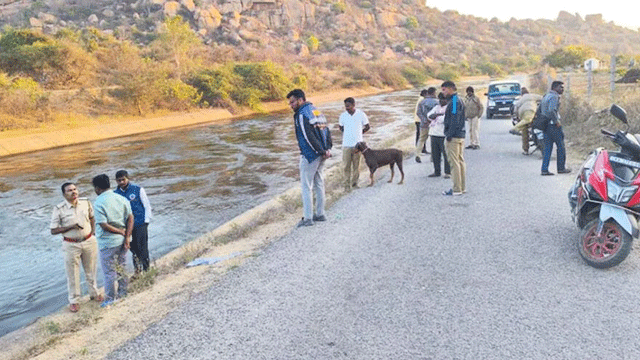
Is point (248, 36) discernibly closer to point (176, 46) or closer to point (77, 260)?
point (176, 46)

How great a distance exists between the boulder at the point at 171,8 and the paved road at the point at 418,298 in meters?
99.5

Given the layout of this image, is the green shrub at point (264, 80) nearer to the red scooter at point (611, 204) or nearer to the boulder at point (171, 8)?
the red scooter at point (611, 204)

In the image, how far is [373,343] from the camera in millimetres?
4027

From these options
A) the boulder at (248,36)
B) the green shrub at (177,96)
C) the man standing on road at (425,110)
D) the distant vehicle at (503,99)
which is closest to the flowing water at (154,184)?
the man standing on road at (425,110)

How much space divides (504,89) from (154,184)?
54.9 feet

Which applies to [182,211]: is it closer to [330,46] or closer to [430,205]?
[430,205]

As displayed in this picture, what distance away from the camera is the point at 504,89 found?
23781mm

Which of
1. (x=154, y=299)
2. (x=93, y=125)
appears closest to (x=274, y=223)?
(x=154, y=299)

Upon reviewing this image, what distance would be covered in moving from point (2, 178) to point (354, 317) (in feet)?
57.5

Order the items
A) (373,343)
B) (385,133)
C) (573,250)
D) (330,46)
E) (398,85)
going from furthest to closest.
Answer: (330,46) < (398,85) < (385,133) < (573,250) < (373,343)

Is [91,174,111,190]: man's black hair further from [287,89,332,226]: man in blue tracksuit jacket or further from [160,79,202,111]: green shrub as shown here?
[160,79,202,111]: green shrub

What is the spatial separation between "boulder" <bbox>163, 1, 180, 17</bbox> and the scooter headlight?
101073 millimetres

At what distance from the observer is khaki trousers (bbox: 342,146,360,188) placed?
9.85 m

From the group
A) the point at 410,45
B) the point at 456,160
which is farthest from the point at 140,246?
the point at 410,45
